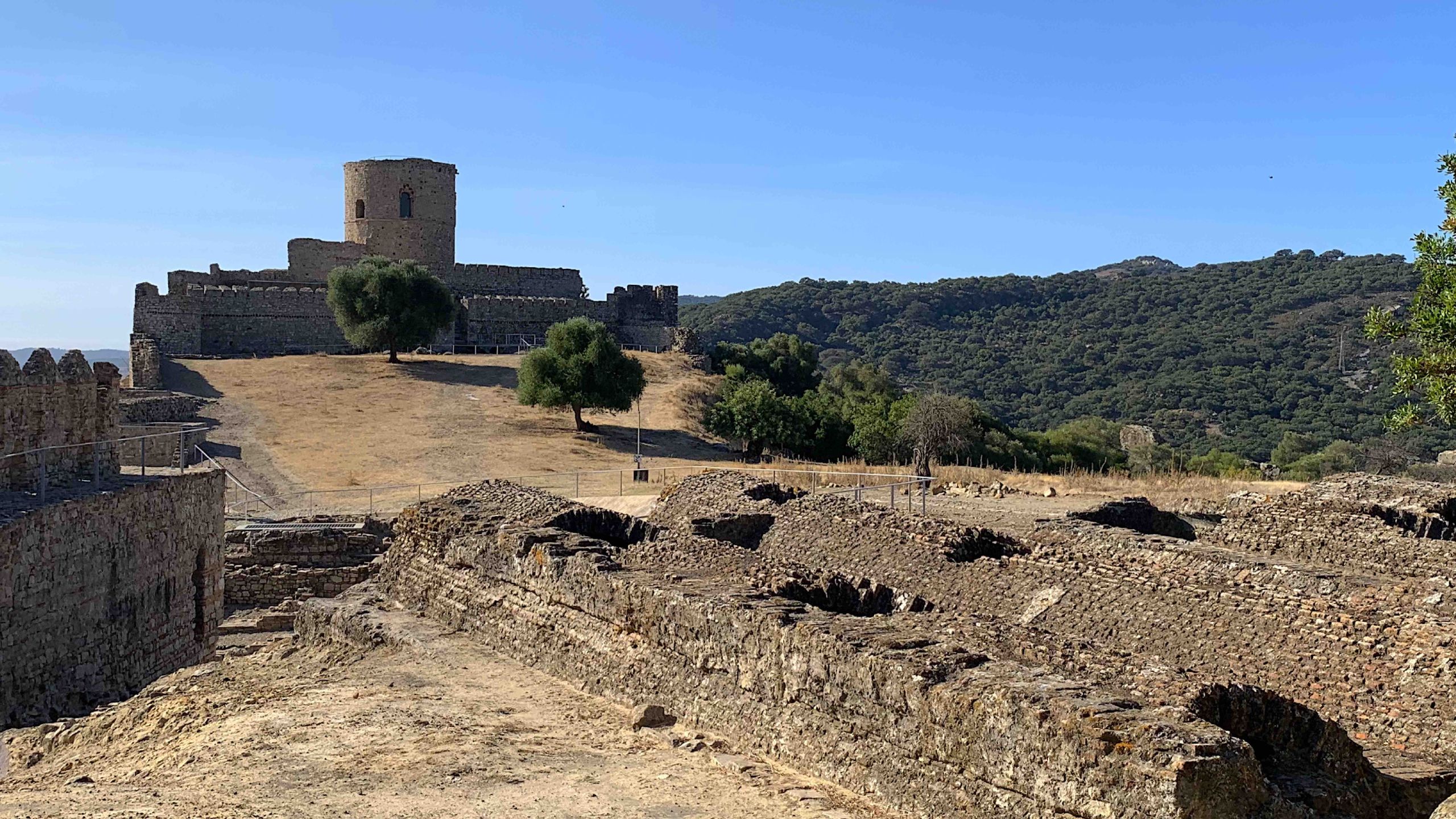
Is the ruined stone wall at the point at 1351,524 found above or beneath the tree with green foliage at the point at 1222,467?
above

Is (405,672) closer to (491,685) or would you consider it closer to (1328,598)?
(491,685)

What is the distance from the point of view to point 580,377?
37.1m

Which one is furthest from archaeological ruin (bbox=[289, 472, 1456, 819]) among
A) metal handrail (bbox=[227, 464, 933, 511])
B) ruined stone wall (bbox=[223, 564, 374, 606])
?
metal handrail (bbox=[227, 464, 933, 511])

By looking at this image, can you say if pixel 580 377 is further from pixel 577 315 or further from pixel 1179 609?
pixel 1179 609

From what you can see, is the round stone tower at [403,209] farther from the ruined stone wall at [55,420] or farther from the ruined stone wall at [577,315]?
the ruined stone wall at [55,420]

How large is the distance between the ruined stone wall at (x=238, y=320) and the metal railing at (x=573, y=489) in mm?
22282

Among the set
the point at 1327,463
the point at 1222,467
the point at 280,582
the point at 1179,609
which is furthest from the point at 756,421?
the point at 1179,609

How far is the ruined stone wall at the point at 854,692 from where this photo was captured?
5.48m

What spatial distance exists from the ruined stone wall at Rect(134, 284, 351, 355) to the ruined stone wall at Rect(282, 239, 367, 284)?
508 centimetres

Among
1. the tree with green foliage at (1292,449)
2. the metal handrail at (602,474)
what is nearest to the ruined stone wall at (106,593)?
the metal handrail at (602,474)

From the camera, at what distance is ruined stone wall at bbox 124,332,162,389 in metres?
40.2

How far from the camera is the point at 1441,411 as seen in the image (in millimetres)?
16828

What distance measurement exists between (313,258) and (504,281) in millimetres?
7591

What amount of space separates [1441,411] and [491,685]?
12.7m
